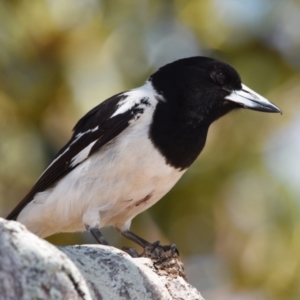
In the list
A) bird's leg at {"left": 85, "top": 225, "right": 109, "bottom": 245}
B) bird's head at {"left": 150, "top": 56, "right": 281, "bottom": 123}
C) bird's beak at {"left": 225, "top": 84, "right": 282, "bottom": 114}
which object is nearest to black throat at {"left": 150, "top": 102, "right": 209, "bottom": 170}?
bird's head at {"left": 150, "top": 56, "right": 281, "bottom": 123}

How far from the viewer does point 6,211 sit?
5902 millimetres

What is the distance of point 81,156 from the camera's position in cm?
418

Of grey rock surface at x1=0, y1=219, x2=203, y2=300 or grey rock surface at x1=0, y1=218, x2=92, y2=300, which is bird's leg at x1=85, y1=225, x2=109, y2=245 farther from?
grey rock surface at x1=0, y1=218, x2=92, y2=300

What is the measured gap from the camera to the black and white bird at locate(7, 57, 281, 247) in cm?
401

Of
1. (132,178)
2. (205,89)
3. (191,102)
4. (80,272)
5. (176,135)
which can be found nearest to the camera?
(80,272)

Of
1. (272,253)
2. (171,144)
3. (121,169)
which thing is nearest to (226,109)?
(171,144)

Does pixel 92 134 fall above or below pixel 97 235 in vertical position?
above

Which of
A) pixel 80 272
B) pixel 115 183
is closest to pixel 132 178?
pixel 115 183

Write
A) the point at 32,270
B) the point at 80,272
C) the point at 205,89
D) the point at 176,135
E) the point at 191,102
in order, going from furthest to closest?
the point at 205,89 → the point at 191,102 → the point at 176,135 → the point at 80,272 → the point at 32,270

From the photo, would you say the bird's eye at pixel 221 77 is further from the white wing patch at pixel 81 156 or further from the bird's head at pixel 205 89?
the white wing patch at pixel 81 156

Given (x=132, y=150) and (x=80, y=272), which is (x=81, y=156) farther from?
(x=80, y=272)

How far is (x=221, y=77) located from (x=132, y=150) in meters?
0.84

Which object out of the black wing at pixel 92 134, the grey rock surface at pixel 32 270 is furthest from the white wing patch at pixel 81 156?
the grey rock surface at pixel 32 270

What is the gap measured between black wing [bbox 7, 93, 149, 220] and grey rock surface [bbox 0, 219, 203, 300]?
75 cm
